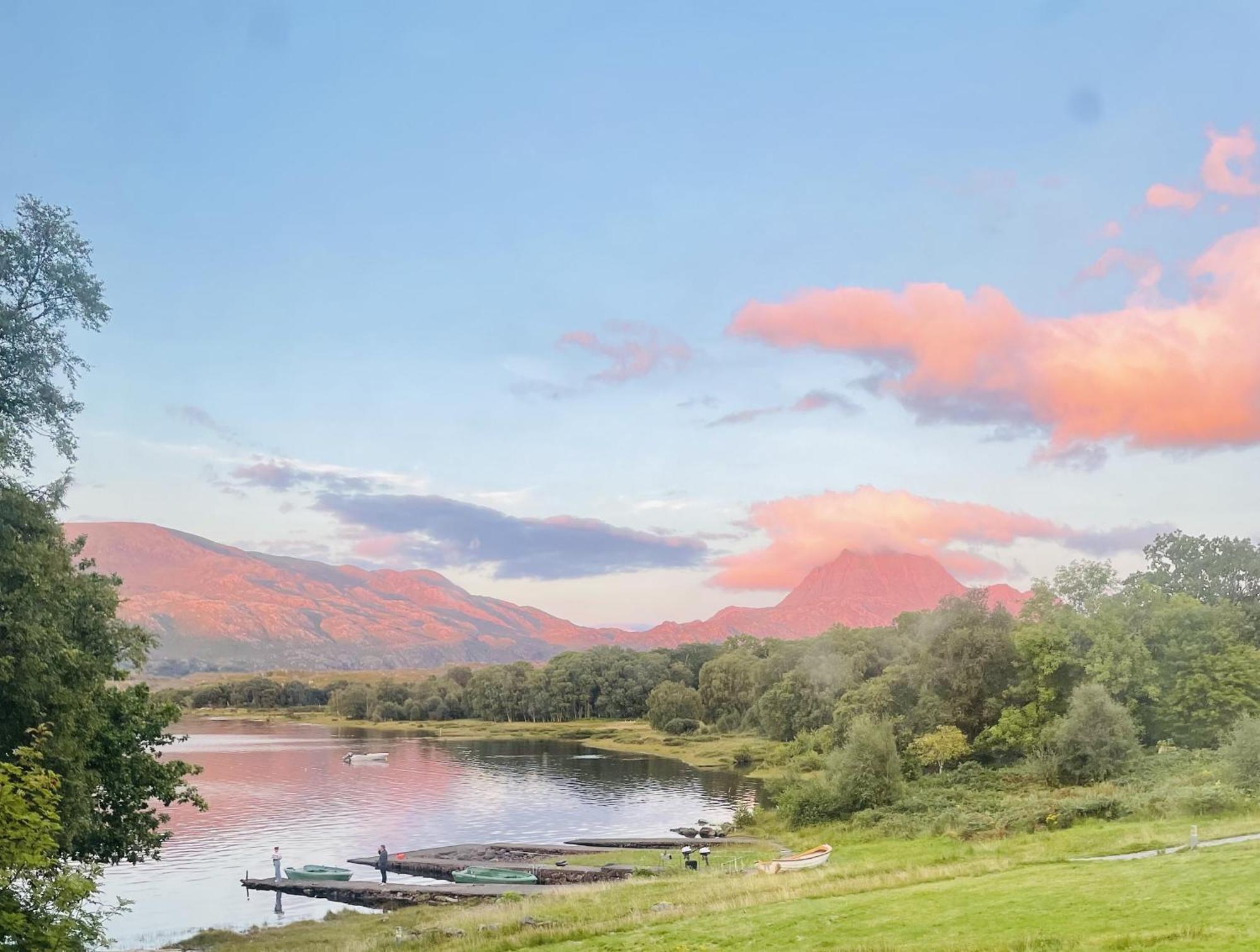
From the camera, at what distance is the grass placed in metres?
20.5

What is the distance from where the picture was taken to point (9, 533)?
2455 cm

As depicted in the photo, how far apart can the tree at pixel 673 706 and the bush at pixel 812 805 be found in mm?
104259

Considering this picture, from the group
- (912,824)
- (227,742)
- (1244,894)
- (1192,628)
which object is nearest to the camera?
(1244,894)

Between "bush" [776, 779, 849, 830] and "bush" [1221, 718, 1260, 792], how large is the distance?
23406mm

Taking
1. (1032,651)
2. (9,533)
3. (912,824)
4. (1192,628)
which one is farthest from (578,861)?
(1192,628)

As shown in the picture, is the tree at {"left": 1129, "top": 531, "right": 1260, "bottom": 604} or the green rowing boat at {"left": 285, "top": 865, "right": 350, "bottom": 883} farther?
the tree at {"left": 1129, "top": 531, "right": 1260, "bottom": 604}

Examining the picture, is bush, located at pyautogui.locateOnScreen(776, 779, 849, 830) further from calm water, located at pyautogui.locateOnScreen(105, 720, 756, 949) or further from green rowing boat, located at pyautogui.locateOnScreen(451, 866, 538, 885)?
green rowing boat, located at pyautogui.locateOnScreen(451, 866, 538, 885)

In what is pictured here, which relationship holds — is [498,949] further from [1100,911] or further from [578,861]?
[578,861]

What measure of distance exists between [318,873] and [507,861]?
1236cm

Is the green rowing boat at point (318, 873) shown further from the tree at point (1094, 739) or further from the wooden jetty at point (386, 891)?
the tree at point (1094, 739)

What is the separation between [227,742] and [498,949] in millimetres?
158729

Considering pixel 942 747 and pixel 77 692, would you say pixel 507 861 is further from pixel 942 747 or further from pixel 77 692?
pixel 77 692

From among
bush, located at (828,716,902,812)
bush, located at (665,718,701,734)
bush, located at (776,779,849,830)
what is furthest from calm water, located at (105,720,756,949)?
bush, located at (665,718,701,734)

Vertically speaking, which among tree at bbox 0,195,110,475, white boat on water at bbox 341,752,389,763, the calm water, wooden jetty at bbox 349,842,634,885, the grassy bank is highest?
tree at bbox 0,195,110,475
